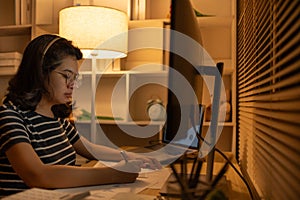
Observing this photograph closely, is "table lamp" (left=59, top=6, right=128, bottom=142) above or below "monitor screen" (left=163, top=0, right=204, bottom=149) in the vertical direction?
above

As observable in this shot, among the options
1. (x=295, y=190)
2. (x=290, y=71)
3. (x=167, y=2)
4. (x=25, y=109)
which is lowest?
(x=295, y=190)

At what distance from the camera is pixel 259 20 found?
1113 mm

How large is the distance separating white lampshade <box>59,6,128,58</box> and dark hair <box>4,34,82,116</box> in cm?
62

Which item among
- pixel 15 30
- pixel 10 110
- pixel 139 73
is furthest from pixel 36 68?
pixel 15 30

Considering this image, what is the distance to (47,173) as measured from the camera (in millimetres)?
1065

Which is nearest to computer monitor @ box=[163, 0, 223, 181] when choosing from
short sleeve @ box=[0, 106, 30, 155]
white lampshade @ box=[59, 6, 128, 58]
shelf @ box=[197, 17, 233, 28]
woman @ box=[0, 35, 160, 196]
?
woman @ box=[0, 35, 160, 196]

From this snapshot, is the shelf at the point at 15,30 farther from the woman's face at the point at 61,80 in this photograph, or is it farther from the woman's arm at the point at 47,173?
the woman's arm at the point at 47,173

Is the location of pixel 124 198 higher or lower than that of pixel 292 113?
lower

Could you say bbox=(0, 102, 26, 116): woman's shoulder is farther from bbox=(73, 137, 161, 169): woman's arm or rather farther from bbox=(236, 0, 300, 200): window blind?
bbox=(236, 0, 300, 200): window blind

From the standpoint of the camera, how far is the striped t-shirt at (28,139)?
1125 mm

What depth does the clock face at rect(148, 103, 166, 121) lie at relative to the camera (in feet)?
7.34

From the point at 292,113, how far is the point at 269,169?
12.1 inches

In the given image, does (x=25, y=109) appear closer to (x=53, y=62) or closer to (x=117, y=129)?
(x=53, y=62)

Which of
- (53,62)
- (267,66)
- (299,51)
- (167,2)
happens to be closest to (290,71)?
(299,51)
